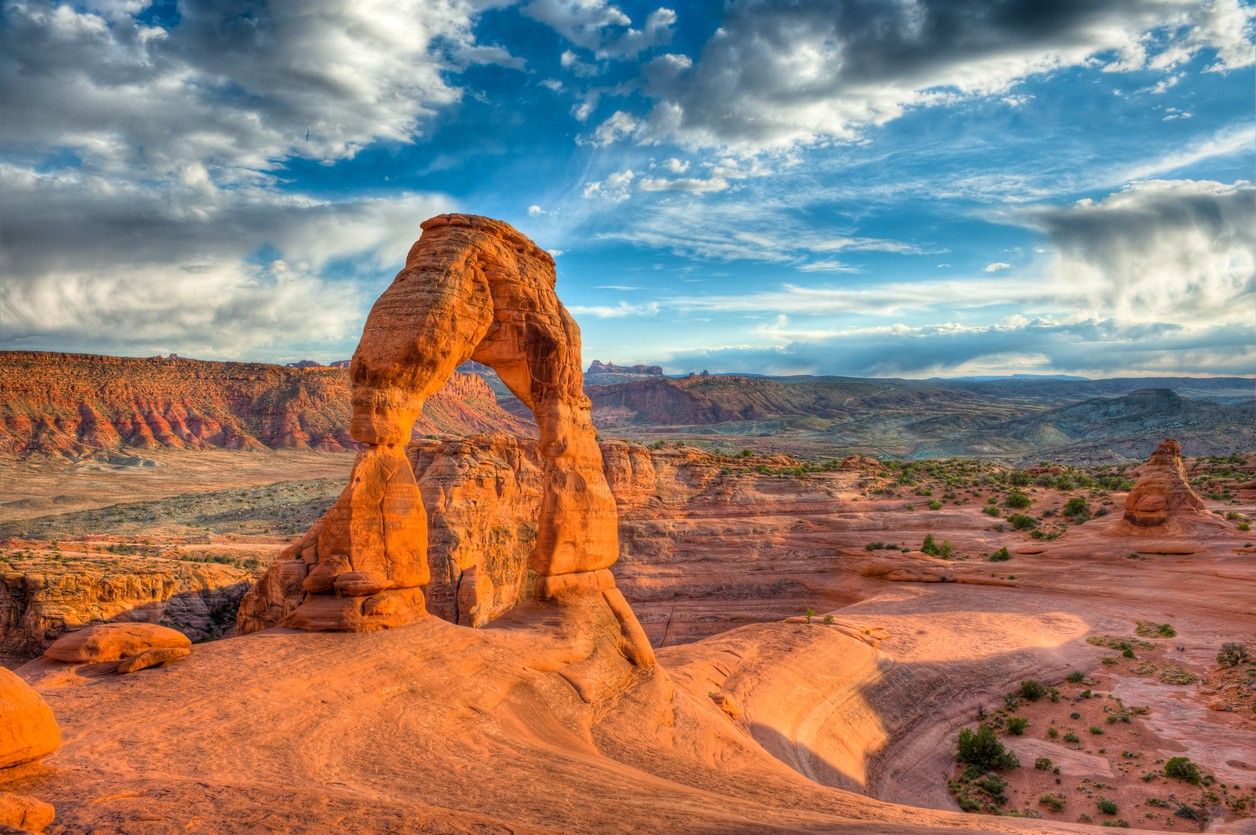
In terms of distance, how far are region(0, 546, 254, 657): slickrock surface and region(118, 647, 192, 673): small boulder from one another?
9156 millimetres

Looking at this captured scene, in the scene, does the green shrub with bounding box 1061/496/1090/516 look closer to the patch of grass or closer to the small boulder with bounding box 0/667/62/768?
the patch of grass

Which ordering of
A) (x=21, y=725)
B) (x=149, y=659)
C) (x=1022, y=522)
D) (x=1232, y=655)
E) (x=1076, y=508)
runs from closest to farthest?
1. (x=21, y=725)
2. (x=149, y=659)
3. (x=1232, y=655)
4. (x=1022, y=522)
5. (x=1076, y=508)

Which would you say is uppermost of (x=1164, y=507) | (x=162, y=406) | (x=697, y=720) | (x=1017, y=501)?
(x=162, y=406)

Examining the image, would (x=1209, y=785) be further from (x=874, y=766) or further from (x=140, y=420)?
(x=140, y=420)

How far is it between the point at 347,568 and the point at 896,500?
101 feet

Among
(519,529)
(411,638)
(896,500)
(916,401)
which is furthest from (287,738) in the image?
(916,401)

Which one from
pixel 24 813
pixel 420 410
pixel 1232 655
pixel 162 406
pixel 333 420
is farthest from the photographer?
pixel 333 420

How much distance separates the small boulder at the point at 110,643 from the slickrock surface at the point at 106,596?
832cm

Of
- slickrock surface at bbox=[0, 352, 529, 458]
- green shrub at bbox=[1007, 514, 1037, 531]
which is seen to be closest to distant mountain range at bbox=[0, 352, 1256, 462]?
slickrock surface at bbox=[0, 352, 529, 458]

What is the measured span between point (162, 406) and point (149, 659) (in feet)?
350

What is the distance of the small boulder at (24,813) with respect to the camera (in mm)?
4578

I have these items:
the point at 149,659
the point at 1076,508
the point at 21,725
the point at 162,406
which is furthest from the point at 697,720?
the point at 162,406

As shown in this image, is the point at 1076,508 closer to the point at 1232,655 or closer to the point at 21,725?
the point at 1232,655

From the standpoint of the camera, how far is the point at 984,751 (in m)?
14.8
